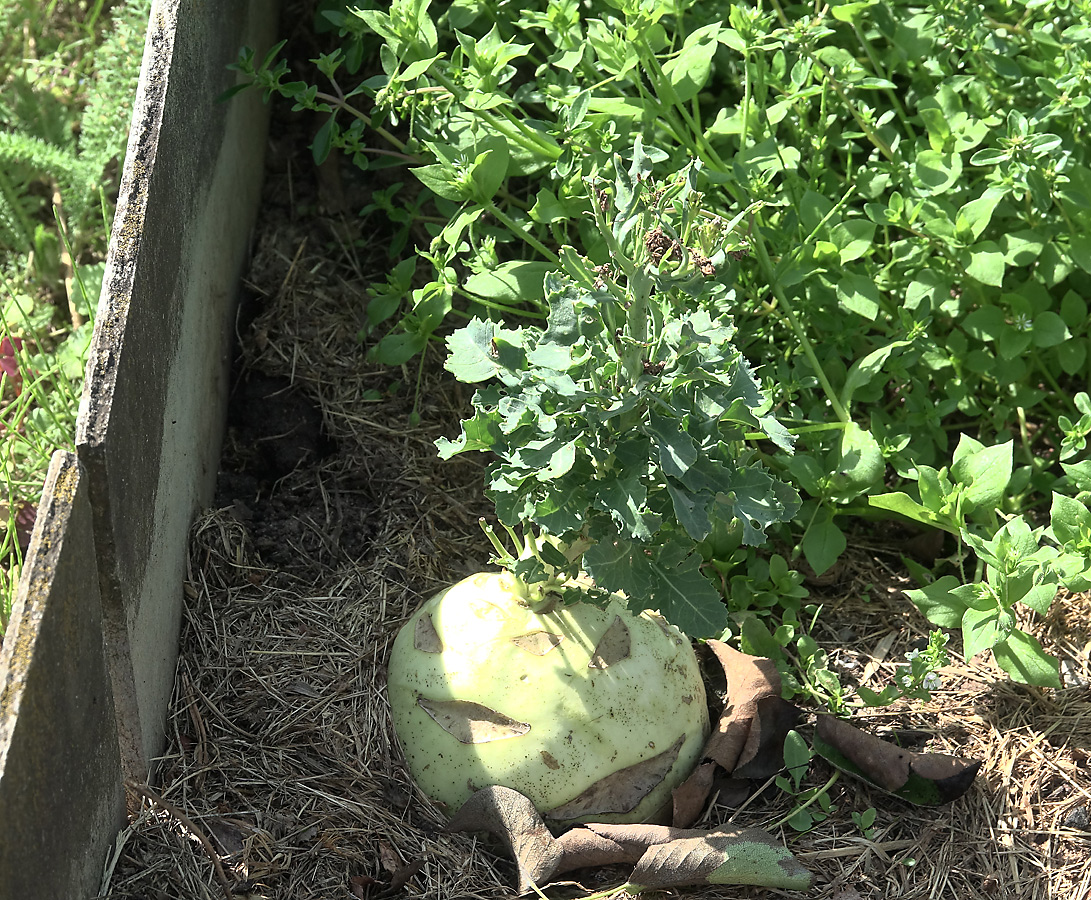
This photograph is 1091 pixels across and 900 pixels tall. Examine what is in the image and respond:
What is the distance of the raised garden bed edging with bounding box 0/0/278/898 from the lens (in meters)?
1.79

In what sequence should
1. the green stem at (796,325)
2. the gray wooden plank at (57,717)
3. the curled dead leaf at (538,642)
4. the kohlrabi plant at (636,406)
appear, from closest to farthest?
the gray wooden plank at (57,717) < the kohlrabi plant at (636,406) < the curled dead leaf at (538,642) < the green stem at (796,325)

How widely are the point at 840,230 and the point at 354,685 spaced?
1654 mm

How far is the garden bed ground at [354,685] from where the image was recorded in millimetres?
2201

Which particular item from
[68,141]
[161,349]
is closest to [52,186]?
[68,141]

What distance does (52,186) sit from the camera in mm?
3711

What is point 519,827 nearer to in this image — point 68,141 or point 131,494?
point 131,494

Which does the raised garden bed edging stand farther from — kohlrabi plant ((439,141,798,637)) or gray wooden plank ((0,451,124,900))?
kohlrabi plant ((439,141,798,637))

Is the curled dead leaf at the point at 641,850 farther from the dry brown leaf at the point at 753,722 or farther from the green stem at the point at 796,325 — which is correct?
the green stem at the point at 796,325

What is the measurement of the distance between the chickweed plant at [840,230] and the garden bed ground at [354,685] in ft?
0.56

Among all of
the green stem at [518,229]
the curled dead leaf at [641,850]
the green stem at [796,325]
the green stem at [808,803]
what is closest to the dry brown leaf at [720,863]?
the curled dead leaf at [641,850]

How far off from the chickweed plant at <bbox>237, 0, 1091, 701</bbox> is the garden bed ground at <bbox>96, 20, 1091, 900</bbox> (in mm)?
172

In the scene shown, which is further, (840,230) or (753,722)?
(840,230)

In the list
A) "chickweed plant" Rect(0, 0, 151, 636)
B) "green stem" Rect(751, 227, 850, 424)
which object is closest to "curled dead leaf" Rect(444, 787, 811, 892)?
"green stem" Rect(751, 227, 850, 424)

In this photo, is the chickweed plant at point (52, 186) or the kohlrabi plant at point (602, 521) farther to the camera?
the chickweed plant at point (52, 186)
